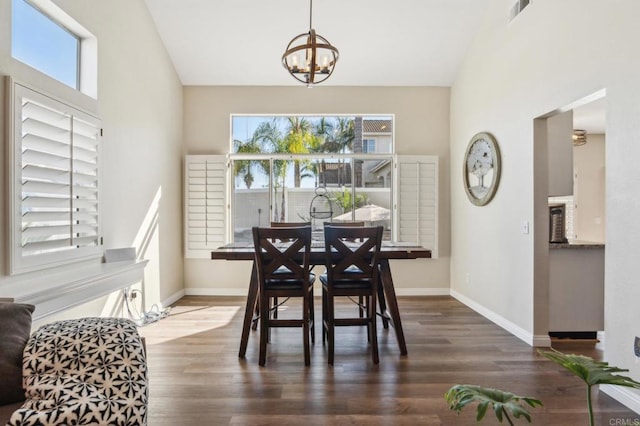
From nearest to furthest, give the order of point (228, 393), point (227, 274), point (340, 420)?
1. point (340, 420)
2. point (228, 393)
3. point (227, 274)

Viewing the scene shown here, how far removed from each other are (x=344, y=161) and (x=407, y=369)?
3.24 meters

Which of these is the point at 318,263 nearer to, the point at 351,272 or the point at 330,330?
the point at 351,272

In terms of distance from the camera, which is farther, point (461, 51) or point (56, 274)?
point (461, 51)

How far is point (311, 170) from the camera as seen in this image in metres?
5.55

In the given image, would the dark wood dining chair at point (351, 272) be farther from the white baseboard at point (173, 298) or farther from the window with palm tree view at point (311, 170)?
the white baseboard at point (173, 298)

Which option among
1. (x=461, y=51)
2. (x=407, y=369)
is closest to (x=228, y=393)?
(x=407, y=369)

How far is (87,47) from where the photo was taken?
11.0ft

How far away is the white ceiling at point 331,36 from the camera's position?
14.4 ft

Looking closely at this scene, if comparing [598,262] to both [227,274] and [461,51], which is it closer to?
[461,51]

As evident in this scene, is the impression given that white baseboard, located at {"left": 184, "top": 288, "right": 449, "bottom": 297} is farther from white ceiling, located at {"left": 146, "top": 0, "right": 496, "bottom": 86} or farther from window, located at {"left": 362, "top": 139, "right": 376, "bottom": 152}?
white ceiling, located at {"left": 146, "top": 0, "right": 496, "bottom": 86}

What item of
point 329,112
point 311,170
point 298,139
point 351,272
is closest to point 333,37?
point 329,112

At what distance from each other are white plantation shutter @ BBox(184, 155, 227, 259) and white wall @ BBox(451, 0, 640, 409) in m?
3.20

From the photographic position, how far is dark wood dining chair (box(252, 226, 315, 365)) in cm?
300

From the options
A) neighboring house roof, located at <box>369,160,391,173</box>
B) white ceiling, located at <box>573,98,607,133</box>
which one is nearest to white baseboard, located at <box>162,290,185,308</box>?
neighboring house roof, located at <box>369,160,391,173</box>
